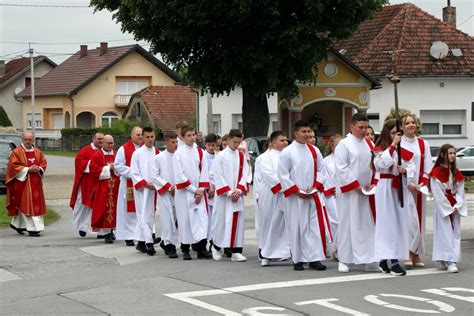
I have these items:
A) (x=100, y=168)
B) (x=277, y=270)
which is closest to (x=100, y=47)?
(x=100, y=168)

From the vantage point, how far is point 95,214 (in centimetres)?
1783

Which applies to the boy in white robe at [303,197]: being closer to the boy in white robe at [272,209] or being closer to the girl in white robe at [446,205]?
the boy in white robe at [272,209]

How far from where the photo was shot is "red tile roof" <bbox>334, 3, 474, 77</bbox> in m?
47.1

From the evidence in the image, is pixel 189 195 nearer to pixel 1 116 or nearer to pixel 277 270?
pixel 277 270

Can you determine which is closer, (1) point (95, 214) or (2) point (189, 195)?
(2) point (189, 195)

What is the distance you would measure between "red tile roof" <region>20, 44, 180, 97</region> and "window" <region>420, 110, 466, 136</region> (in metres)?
→ 31.5

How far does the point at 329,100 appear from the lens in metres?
45.0

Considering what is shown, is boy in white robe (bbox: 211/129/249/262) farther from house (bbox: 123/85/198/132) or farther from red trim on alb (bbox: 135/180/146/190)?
house (bbox: 123/85/198/132)

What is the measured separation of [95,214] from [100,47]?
66.0 metres

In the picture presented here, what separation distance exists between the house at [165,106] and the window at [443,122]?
2163cm

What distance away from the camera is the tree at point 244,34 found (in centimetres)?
3338

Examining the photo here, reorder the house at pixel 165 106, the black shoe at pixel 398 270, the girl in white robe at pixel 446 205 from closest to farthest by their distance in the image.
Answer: the black shoe at pixel 398 270 → the girl in white robe at pixel 446 205 → the house at pixel 165 106

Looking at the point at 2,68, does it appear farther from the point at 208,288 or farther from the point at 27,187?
the point at 208,288

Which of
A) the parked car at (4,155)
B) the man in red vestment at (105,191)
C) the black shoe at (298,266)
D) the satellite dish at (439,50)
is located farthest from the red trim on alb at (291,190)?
the satellite dish at (439,50)
